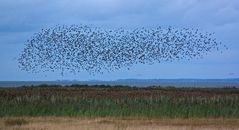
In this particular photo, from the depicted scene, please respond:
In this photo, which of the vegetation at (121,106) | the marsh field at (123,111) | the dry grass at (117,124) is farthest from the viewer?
the vegetation at (121,106)

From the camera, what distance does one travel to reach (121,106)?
4197 centimetres

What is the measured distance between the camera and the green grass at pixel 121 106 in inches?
1564

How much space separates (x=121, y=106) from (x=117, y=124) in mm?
9230

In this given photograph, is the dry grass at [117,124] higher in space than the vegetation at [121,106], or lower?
lower

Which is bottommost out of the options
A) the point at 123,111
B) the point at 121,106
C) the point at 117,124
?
the point at 117,124

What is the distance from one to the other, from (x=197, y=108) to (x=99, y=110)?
716 cm

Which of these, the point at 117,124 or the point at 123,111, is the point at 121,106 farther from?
the point at 117,124

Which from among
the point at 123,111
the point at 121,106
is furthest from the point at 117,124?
the point at 121,106

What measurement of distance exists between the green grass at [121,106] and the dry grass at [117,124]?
206 cm

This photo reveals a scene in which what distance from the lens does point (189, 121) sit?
35.8 m

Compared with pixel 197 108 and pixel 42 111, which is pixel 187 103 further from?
pixel 42 111

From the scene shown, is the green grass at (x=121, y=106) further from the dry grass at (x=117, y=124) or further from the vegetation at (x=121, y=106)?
the dry grass at (x=117, y=124)

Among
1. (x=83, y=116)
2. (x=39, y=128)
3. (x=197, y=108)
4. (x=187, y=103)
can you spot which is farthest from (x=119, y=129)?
(x=187, y=103)

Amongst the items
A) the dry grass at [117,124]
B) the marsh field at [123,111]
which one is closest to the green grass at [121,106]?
the marsh field at [123,111]
